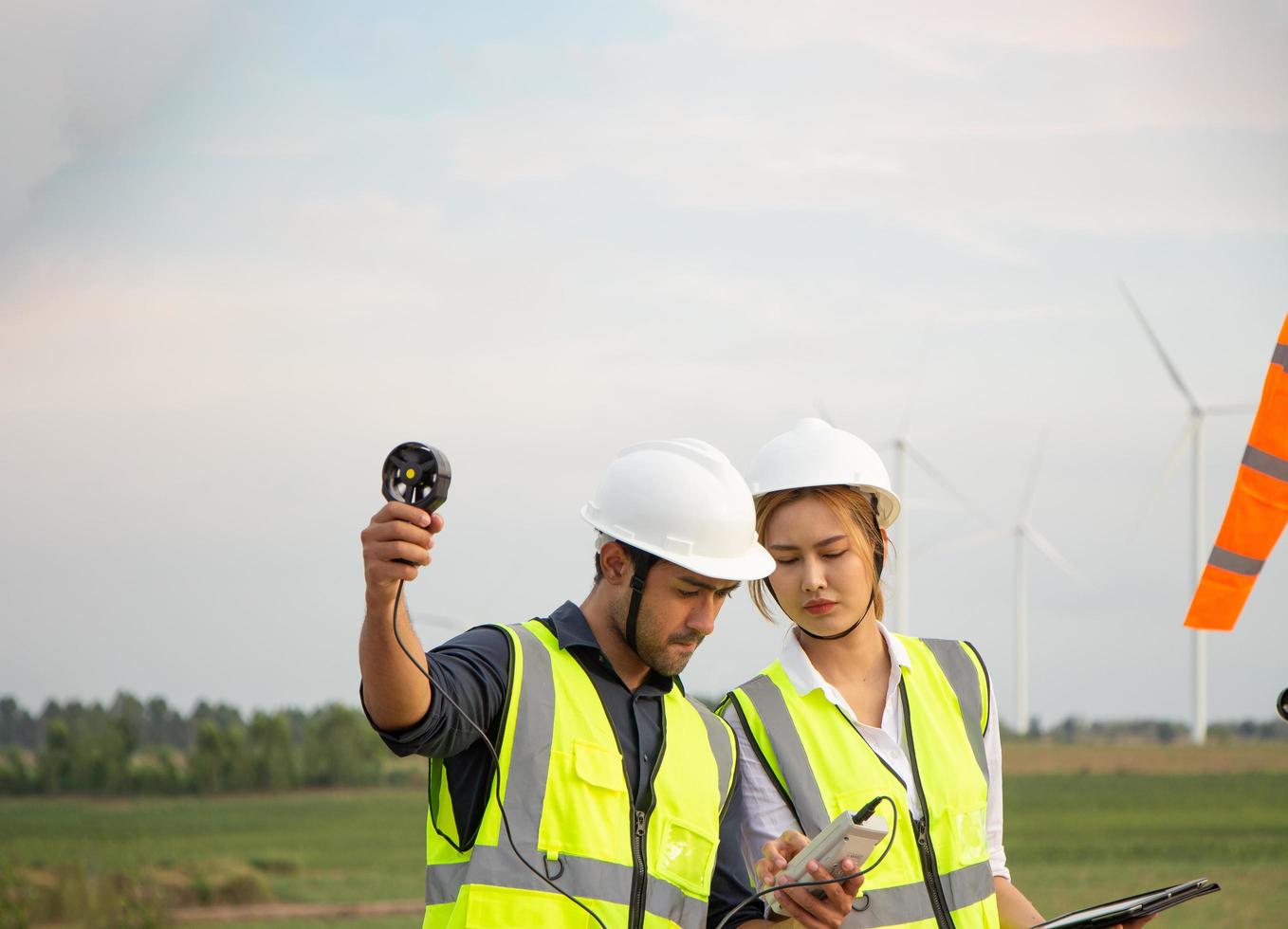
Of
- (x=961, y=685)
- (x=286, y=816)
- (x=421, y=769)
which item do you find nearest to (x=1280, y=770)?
(x=421, y=769)

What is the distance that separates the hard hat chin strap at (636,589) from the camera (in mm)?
4691

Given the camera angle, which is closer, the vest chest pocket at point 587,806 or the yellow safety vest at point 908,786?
the vest chest pocket at point 587,806

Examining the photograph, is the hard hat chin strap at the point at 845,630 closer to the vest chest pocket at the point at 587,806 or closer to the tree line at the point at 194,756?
the vest chest pocket at the point at 587,806

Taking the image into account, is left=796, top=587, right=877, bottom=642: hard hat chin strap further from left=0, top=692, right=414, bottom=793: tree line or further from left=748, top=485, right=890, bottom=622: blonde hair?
left=0, top=692, right=414, bottom=793: tree line

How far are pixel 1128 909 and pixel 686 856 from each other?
132 cm

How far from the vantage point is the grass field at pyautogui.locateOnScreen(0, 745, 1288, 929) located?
28.4 metres

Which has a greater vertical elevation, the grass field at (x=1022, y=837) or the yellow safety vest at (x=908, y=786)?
the yellow safety vest at (x=908, y=786)

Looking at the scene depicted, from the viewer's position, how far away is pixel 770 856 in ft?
15.2

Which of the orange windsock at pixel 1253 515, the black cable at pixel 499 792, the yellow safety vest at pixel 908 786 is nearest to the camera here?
the black cable at pixel 499 792

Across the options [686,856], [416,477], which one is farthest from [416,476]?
[686,856]

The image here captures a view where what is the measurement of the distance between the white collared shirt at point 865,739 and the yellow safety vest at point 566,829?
380 mm

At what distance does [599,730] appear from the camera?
4.54m

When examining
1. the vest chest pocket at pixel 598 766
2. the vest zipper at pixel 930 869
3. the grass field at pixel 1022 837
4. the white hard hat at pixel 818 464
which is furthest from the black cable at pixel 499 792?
the grass field at pixel 1022 837

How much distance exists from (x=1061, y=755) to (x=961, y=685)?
4418cm
